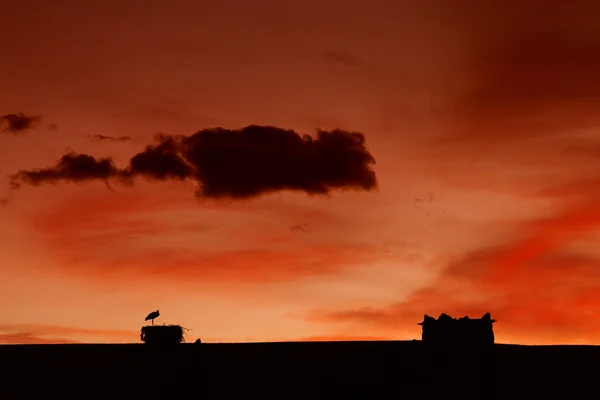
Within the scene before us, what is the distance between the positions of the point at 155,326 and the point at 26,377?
6665 millimetres

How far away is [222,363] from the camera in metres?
52.3

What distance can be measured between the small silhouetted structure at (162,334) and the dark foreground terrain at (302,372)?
0.38 meters

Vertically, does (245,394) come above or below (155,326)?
below

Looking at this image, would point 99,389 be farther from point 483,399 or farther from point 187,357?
point 483,399

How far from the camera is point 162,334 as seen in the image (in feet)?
175

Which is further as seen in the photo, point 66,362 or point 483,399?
point 66,362

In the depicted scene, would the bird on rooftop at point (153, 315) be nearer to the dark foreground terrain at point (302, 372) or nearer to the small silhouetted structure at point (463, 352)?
the dark foreground terrain at point (302, 372)

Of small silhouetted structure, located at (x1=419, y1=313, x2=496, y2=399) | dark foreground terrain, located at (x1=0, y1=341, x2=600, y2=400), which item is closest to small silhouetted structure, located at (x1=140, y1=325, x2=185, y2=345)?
dark foreground terrain, located at (x1=0, y1=341, x2=600, y2=400)

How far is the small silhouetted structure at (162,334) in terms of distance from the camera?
2090 inches

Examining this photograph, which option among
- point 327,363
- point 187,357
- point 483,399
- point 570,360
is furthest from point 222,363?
point 570,360

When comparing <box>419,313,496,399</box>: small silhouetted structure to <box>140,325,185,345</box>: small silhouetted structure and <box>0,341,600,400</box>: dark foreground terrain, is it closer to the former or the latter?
<box>0,341,600,400</box>: dark foreground terrain

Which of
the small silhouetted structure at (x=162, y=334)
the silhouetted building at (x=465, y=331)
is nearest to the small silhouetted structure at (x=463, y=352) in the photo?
the silhouetted building at (x=465, y=331)

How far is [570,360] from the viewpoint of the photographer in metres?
52.6

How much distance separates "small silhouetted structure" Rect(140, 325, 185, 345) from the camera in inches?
2090
